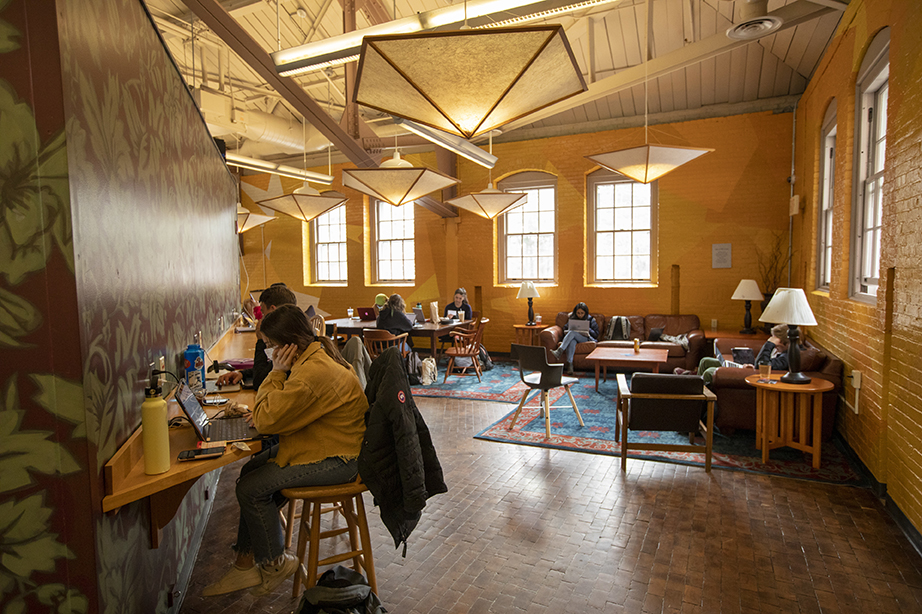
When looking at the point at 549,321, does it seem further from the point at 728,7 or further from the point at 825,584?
the point at 825,584

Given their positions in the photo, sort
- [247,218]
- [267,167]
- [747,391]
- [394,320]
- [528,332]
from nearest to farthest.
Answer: [747,391] < [394,320] < [267,167] < [528,332] < [247,218]

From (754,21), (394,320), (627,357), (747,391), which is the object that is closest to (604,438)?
(747,391)

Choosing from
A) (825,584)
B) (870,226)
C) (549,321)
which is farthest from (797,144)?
(825,584)

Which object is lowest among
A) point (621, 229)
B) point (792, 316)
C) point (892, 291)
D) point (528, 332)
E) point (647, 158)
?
point (528, 332)

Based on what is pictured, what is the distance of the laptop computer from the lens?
236 centimetres

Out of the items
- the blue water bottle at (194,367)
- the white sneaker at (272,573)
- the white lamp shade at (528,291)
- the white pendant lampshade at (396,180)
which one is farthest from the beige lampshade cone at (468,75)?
the white lamp shade at (528,291)

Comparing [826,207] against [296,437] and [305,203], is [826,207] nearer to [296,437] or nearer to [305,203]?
[296,437]

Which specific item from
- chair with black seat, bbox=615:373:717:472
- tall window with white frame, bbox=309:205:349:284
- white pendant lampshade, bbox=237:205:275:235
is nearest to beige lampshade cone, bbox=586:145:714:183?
chair with black seat, bbox=615:373:717:472

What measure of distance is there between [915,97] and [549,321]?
7.18 meters

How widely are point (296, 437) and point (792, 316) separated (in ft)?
13.6

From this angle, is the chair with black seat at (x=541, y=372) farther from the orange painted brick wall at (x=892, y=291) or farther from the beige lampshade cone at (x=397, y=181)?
the beige lampshade cone at (x=397, y=181)

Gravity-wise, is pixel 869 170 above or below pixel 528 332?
above

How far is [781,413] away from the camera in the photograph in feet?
15.7

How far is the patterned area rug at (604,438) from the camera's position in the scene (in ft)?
14.9
